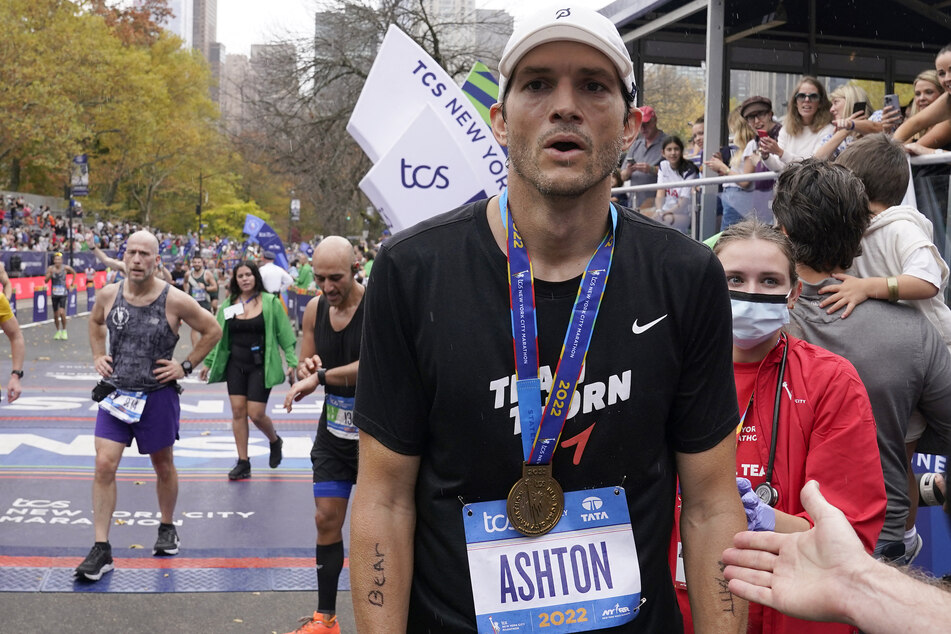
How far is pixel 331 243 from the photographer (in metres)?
6.03

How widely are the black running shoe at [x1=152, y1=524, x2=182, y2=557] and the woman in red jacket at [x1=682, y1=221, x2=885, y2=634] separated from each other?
16.9 feet

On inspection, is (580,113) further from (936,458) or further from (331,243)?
(331,243)

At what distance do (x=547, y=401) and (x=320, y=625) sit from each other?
374cm

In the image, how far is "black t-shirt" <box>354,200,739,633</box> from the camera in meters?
2.07

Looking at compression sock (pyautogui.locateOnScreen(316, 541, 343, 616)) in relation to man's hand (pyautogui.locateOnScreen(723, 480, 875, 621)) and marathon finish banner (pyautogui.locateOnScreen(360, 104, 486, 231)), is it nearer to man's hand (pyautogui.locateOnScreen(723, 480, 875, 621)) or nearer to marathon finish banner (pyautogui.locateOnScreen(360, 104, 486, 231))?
marathon finish banner (pyautogui.locateOnScreen(360, 104, 486, 231))

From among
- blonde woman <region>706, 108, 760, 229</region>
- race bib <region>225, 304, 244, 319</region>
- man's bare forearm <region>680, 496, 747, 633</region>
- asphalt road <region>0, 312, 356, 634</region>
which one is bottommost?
asphalt road <region>0, 312, 356, 634</region>

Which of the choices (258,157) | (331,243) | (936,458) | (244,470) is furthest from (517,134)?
(258,157)

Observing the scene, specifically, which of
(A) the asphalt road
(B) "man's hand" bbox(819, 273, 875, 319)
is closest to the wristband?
(B) "man's hand" bbox(819, 273, 875, 319)

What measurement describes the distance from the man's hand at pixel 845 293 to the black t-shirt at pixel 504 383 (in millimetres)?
1048

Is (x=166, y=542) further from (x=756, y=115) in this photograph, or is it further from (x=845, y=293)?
(x=756, y=115)

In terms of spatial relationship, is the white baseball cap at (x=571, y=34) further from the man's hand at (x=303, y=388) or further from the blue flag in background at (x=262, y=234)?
the blue flag in background at (x=262, y=234)

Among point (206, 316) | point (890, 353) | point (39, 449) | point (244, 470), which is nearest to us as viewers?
point (890, 353)

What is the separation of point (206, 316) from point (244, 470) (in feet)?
8.06

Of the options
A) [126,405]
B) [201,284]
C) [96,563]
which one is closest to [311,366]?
[126,405]
